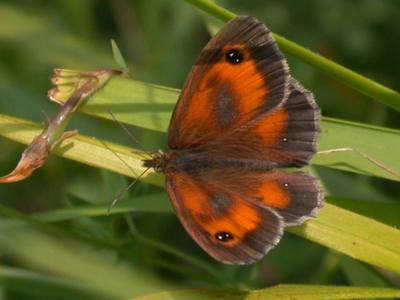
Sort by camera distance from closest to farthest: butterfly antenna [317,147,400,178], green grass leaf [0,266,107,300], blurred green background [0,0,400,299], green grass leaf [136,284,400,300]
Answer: green grass leaf [136,284,400,300]
butterfly antenna [317,147,400,178]
green grass leaf [0,266,107,300]
blurred green background [0,0,400,299]

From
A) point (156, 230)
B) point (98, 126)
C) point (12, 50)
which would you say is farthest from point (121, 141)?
point (12, 50)

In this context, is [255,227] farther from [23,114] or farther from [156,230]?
[23,114]

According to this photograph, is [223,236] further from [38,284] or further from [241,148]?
[38,284]

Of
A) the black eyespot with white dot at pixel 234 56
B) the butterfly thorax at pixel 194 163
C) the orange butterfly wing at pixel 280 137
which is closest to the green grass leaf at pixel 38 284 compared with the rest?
the butterfly thorax at pixel 194 163

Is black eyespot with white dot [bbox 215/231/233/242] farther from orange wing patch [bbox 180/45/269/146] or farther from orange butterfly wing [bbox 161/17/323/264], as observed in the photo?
orange wing patch [bbox 180/45/269/146]

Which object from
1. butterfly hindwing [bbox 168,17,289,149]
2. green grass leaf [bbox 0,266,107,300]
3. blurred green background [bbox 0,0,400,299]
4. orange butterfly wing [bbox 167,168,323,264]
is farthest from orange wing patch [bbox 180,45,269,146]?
blurred green background [bbox 0,0,400,299]

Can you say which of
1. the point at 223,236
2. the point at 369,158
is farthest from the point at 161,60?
the point at 223,236

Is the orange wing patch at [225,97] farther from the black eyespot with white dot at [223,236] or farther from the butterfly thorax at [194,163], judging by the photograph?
the black eyespot with white dot at [223,236]
